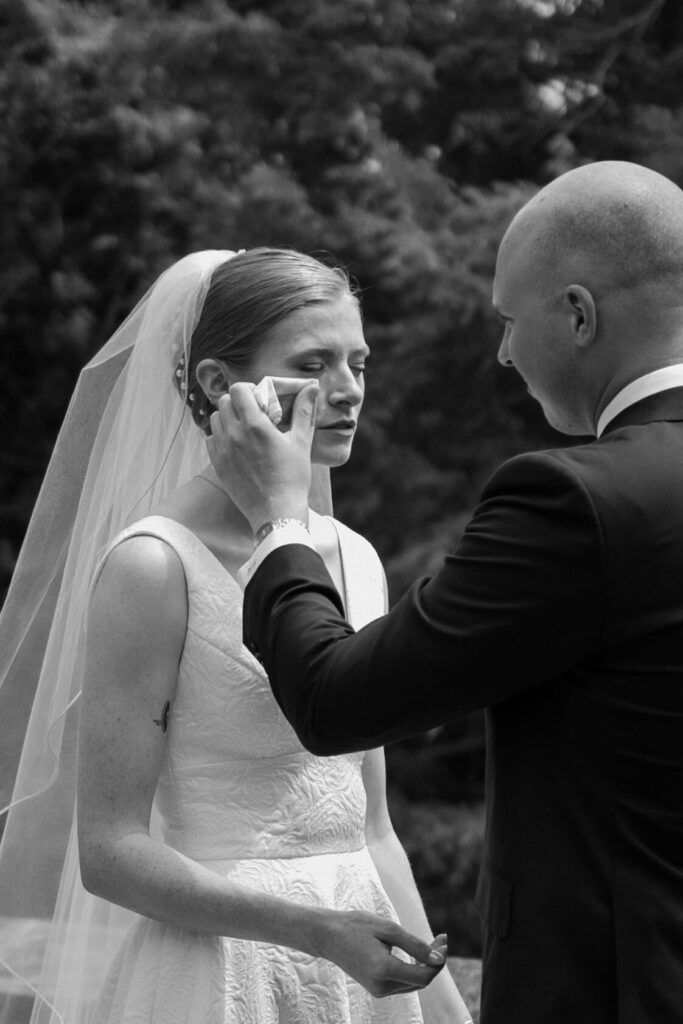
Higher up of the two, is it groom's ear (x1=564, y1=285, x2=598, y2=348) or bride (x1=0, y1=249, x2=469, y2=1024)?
groom's ear (x1=564, y1=285, x2=598, y2=348)

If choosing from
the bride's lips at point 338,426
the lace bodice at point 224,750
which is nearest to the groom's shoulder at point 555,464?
the lace bodice at point 224,750

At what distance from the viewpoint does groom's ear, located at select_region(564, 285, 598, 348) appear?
2004mm

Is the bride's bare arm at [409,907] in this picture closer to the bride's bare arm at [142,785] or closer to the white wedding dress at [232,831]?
the white wedding dress at [232,831]

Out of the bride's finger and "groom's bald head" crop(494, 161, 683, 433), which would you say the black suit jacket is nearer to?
"groom's bald head" crop(494, 161, 683, 433)

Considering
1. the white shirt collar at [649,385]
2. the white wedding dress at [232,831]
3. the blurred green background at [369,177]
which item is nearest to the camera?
the white shirt collar at [649,385]

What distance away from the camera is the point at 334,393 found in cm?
268

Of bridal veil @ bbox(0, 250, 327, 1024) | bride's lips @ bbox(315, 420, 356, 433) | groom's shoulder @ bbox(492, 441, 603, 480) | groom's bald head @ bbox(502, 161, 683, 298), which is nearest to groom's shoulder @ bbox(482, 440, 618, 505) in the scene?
groom's shoulder @ bbox(492, 441, 603, 480)

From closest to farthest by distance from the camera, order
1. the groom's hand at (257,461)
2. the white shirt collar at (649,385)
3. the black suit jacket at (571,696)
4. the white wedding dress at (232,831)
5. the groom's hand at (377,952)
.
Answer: the black suit jacket at (571,696), the white shirt collar at (649,385), the groom's hand at (377,952), the groom's hand at (257,461), the white wedding dress at (232,831)

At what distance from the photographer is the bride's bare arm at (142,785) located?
7.27ft

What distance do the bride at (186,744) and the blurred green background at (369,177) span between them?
5.34 metres

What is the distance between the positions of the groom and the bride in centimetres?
31

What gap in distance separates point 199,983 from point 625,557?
1.07 metres

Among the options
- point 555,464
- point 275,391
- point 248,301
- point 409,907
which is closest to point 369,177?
point 248,301

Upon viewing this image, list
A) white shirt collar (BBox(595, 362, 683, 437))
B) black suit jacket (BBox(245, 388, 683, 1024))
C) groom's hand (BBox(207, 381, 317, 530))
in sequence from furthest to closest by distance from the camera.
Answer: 1. groom's hand (BBox(207, 381, 317, 530))
2. white shirt collar (BBox(595, 362, 683, 437))
3. black suit jacket (BBox(245, 388, 683, 1024))
